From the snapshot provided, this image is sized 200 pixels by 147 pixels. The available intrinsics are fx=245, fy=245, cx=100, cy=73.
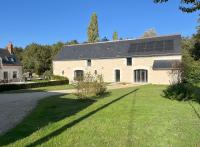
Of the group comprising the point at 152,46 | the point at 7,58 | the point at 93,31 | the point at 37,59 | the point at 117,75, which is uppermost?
the point at 93,31

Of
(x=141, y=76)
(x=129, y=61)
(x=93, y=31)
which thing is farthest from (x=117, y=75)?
(x=93, y=31)

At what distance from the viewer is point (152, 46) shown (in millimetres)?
35812

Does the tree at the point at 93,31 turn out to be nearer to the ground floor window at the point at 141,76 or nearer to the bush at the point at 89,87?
the ground floor window at the point at 141,76

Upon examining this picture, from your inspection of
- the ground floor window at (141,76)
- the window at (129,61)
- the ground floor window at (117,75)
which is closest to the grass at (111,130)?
the ground floor window at (141,76)

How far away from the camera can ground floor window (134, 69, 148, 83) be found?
115 ft

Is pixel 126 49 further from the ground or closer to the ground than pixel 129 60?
further from the ground

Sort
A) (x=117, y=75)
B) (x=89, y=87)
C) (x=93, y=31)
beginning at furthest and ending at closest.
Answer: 1. (x=93, y=31)
2. (x=117, y=75)
3. (x=89, y=87)

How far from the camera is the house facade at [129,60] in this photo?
1302 inches

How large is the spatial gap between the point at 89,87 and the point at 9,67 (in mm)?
30266

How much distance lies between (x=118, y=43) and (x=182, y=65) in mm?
13537

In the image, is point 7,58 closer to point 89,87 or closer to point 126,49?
point 126,49

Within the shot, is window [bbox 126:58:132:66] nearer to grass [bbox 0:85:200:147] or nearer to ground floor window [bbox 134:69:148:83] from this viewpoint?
ground floor window [bbox 134:69:148:83]

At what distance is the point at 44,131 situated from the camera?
7.77m

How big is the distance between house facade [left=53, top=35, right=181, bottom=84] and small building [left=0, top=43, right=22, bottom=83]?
22.9 ft
